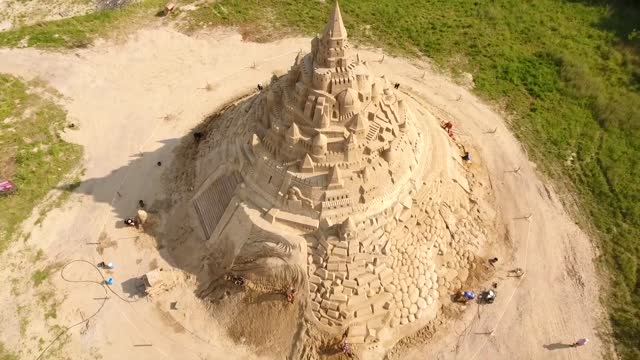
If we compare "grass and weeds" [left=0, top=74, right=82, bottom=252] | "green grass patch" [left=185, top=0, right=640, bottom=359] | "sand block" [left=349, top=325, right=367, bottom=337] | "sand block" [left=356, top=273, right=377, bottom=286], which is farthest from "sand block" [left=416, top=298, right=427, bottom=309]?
"grass and weeds" [left=0, top=74, right=82, bottom=252]

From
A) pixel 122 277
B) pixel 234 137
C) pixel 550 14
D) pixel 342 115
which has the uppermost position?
pixel 550 14

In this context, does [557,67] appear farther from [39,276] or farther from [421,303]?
[39,276]

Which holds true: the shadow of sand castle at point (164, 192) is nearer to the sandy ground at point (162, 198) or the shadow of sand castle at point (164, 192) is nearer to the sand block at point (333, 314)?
the sandy ground at point (162, 198)

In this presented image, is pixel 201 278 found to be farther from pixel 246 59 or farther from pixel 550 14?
pixel 550 14

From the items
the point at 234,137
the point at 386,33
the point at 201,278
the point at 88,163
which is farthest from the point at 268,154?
the point at 386,33

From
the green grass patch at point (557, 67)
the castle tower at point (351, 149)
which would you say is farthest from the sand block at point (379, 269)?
the green grass patch at point (557, 67)

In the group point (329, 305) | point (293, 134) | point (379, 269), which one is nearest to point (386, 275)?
point (379, 269)
